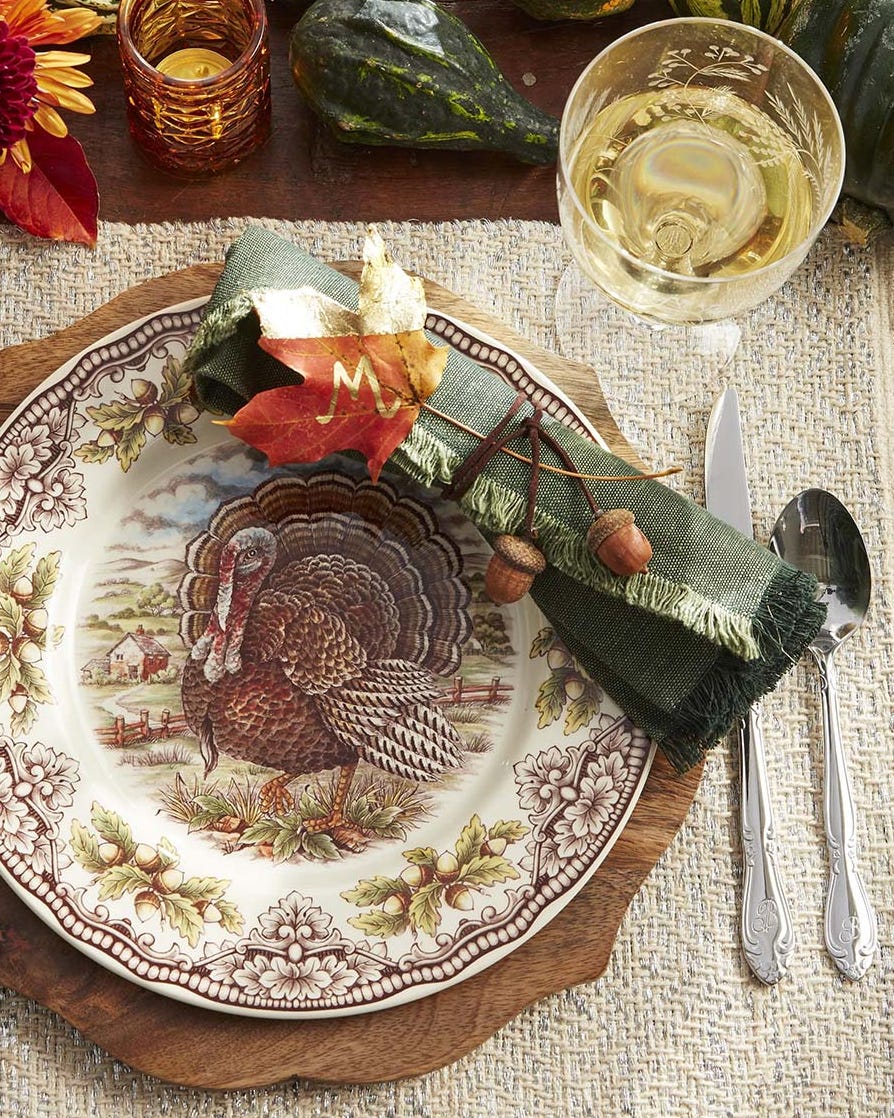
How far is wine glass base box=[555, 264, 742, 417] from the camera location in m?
0.83

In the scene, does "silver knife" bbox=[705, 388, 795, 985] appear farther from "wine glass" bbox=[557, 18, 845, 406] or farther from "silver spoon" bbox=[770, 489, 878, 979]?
"wine glass" bbox=[557, 18, 845, 406]

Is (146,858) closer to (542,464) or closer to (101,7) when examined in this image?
(542,464)

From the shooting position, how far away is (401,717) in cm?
76

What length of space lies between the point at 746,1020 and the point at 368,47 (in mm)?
705

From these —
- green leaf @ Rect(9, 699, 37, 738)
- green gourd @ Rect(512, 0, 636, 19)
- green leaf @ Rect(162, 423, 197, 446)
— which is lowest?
green leaf @ Rect(9, 699, 37, 738)

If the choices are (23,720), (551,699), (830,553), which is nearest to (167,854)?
(23,720)

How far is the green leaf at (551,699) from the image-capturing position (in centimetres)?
75

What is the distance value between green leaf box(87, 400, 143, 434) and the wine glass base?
30cm

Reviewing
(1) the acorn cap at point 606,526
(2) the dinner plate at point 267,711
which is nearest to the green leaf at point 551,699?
(2) the dinner plate at point 267,711

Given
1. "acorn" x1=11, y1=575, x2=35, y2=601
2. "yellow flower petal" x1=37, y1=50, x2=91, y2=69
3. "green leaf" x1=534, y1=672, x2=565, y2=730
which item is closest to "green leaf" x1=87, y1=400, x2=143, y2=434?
"acorn" x1=11, y1=575, x2=35, y2=601

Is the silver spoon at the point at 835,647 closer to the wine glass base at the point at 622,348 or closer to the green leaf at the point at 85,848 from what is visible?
the wine glass base at the point at 622,348

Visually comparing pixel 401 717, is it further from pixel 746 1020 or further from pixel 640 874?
pixel 746 1020

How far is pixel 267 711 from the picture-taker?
756 millimetres

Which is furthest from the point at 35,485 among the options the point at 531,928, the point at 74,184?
the point at 531,928
